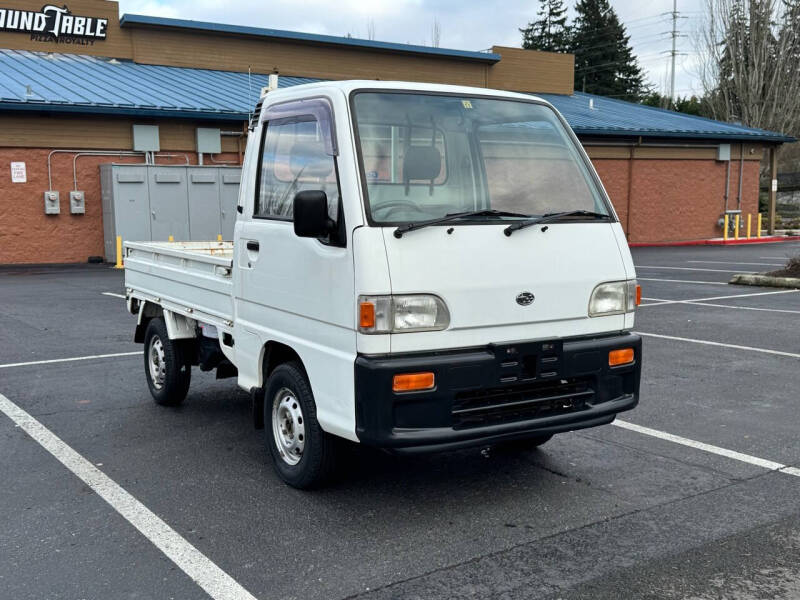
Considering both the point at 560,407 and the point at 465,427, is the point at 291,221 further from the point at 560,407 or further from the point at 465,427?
the point at 560,407

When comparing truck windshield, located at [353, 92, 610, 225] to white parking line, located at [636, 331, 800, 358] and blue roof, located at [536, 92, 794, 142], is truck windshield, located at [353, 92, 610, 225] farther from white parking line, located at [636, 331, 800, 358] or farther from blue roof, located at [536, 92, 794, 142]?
blue roof, located at [536, 92, 794, 142]

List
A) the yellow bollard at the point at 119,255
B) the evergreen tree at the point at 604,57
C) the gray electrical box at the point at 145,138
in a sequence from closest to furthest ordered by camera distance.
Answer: the yellow bollard at the point at 119,255 < the gray electrical box at the point at 145,138 < the evergreen tree at the point at 604,57

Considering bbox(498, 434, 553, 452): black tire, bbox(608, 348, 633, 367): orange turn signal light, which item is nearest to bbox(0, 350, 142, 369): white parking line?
bbox(498, 434, 553, 452): black tire

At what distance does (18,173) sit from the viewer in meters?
20.2

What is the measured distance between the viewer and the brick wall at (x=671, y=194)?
30.6 m

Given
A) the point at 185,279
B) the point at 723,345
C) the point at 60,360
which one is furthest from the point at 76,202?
the point at 723,345

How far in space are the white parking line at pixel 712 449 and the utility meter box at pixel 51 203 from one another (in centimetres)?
1773

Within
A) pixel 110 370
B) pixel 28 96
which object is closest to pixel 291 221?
pixel 110 370

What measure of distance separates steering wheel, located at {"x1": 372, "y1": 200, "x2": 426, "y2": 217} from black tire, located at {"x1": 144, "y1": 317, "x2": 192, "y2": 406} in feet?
9.98

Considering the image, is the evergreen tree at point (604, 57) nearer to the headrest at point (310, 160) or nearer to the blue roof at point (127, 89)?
the blue roof at point (127, 89)

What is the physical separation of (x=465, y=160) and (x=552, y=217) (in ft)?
2.07

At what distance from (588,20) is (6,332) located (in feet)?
208

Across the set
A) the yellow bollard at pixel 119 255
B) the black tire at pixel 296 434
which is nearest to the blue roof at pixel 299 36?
the yellow bollard at pixel 119 255

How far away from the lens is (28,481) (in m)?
5.05
